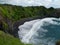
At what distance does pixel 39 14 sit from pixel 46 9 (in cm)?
336

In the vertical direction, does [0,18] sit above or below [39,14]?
above

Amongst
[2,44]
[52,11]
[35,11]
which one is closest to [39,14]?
[35,11]

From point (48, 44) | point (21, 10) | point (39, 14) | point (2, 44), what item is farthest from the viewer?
point (39, 14)

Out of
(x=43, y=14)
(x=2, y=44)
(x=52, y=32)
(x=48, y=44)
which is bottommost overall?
(x=43, y=14)

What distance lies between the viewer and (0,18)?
19.8 m

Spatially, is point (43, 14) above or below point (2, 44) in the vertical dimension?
below

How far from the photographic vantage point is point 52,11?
1934 inches

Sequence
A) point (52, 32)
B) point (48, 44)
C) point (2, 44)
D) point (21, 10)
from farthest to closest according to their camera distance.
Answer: point (21, 10)
point (52, 32)
point (48, 44)
point (2, 44)

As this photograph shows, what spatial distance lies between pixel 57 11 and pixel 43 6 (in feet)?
10.8

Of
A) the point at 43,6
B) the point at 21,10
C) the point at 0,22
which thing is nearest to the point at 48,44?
the point at 0,22

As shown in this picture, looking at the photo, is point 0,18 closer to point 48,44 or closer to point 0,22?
point 0,22

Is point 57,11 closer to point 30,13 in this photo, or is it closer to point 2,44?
point 30,13

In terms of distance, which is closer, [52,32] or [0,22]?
[0,22]

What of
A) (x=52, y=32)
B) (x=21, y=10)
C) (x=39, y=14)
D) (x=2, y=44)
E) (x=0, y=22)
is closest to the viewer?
(x=2, y=44)
